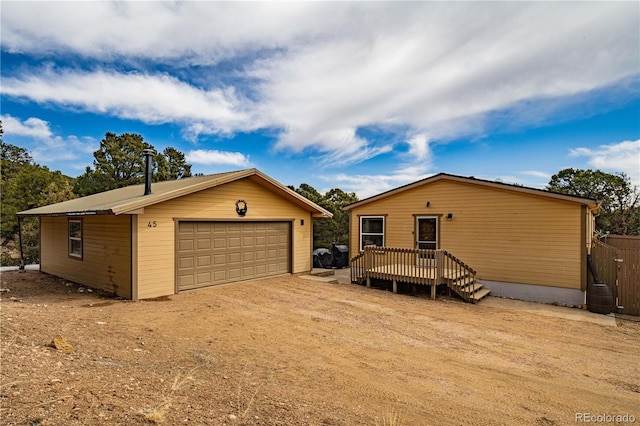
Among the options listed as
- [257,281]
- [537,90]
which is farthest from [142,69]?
[537,90]

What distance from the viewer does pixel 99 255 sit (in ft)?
30.8

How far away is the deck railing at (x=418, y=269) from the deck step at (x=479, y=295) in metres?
0.12

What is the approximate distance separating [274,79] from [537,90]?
960 cm

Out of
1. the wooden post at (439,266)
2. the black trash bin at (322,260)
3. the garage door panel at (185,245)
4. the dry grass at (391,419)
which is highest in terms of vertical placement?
the garage door panel at (185,245)

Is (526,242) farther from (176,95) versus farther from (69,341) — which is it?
(176,95)

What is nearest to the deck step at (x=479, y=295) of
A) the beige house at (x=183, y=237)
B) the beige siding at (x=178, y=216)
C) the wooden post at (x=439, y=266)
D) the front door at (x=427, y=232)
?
the wooden post at (x=439, y=266)

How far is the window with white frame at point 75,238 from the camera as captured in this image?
1045cm

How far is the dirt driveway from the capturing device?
2.93 m

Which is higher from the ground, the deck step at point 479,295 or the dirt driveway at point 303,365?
the dirt driveway at point 303,365

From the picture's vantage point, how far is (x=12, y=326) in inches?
199

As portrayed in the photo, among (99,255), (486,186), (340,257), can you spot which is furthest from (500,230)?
(99,255)

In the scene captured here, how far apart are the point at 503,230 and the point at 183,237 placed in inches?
386

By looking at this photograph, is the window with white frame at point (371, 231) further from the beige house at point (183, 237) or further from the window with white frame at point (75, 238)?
the window with white frame at point (75, 238)

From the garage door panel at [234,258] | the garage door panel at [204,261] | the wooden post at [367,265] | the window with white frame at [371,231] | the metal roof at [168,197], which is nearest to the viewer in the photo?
the metal roof at [168,197]
